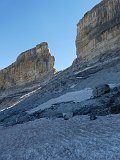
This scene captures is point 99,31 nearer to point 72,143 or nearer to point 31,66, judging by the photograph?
point 31,66

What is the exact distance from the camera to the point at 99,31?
68.6 meters

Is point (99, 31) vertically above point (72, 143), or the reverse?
point (99, 31)

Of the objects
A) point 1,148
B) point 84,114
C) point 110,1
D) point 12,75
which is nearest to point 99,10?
point 110,1

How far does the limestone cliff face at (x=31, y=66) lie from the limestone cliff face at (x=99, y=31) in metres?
16.4

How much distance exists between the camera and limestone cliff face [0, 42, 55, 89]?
300 ft

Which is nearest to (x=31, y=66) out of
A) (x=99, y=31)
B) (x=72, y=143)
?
(x=99, y=31)

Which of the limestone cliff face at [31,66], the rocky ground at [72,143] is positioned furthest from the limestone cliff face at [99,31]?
the rocky ground at [72,143]

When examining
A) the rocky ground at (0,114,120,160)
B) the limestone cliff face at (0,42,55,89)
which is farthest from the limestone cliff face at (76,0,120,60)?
the rocky ground at (0,114,120,160)

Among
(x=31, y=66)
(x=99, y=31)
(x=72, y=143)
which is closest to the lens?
(x=72, y=143)

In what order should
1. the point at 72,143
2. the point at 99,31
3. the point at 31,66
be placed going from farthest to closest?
the point at 31,66 → the point at 99,31 → the point at 72,143

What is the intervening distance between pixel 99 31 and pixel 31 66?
2944 cm

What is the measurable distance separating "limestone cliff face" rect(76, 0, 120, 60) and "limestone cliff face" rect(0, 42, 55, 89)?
1636 centimetres

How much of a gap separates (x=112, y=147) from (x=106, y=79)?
82.9 feet

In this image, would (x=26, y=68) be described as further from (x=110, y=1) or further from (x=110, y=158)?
(x=110, y=158)
